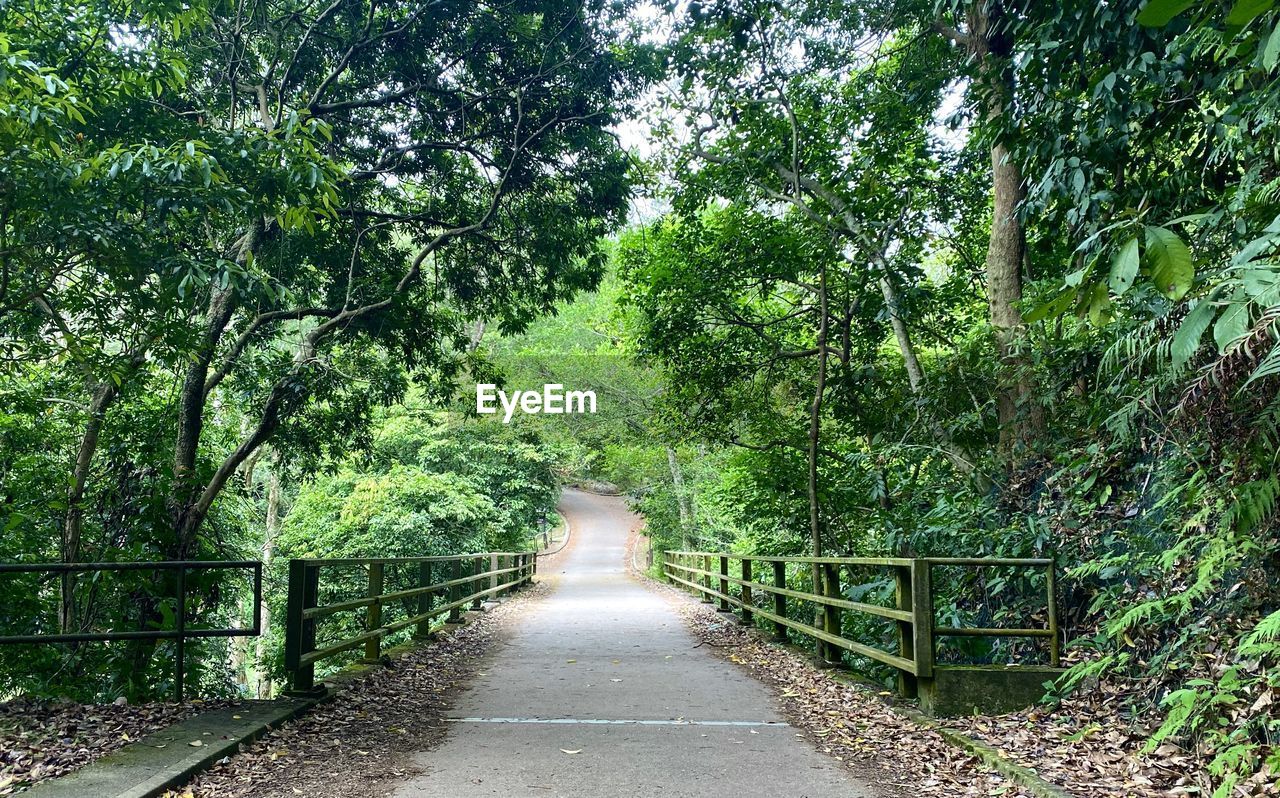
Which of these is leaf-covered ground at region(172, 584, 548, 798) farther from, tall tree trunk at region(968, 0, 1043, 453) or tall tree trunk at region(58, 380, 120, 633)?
tall tree trunk at region(968, 0, 1043, 453)

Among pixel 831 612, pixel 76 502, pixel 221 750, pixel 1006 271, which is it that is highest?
pixel 1006 271

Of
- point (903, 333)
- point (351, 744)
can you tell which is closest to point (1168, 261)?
point (351, 744)

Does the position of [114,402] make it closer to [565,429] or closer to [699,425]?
[699,425]

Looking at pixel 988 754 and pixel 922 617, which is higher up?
pixel 922 617

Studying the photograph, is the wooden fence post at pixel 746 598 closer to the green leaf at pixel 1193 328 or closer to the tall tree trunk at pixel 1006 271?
the tall tree trunk at pixel 1006 271

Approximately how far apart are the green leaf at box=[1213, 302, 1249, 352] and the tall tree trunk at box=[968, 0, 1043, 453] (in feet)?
19.4

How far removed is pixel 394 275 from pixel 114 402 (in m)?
3.45

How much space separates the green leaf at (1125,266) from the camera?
1.72 meters

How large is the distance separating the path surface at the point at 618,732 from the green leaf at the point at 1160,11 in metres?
4.00

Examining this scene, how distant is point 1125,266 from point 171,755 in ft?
16.3

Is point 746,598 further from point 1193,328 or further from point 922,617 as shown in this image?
point 1193,328

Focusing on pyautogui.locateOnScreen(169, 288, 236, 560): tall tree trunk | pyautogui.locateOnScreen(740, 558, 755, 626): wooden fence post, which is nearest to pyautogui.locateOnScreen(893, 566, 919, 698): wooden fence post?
pyautogui.locateOnScreen(740, 558, 755, 626): wooden fence post

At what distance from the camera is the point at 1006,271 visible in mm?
8703

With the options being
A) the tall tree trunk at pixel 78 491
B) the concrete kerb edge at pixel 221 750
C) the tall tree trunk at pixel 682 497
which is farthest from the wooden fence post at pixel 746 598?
the tall tree trunk at pixel 682 497
